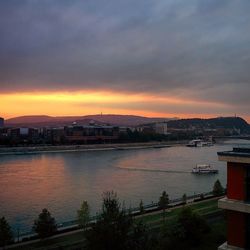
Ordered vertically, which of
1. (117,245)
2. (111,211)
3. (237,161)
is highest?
(237,161)

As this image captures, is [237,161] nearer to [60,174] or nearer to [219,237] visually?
[219,237]

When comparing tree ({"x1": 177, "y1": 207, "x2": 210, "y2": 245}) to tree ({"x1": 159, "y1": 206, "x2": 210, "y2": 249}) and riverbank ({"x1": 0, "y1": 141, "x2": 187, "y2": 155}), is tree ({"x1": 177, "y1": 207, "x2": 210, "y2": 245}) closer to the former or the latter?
tree ({"x1": 159, "y1": 206, "x2": 210, "y2": 249})

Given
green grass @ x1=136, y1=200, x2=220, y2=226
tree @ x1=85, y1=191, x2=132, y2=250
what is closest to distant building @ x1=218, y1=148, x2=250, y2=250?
tree @ x1=85, y1=191, x2=132, y2=250

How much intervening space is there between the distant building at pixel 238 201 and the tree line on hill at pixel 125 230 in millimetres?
921

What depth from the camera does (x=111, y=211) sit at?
511 centimetres

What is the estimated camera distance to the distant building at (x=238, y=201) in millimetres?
4902

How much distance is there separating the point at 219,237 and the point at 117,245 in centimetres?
376

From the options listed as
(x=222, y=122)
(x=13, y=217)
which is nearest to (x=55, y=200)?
(x=13, y=217)

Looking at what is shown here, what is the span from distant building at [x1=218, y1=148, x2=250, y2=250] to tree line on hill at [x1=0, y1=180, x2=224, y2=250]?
0.92 meters

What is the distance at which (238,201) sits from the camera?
495 centimetres

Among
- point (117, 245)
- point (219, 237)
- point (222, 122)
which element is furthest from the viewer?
point (222, 122)

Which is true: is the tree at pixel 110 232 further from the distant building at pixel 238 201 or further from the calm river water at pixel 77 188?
the calm river water at pixel 77 188

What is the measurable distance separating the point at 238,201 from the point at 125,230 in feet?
4.04

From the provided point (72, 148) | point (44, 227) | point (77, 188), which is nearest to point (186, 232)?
point (44, 227)
